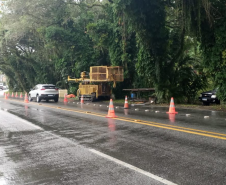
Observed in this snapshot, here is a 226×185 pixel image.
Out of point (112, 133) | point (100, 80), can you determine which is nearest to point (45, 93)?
point (100, 80)

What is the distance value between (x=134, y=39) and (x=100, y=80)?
511 centimetres

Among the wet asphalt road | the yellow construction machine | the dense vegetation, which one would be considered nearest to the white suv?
the yellow construction machine

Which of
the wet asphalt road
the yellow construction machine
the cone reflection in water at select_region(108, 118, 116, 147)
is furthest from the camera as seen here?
the yellow construction machine

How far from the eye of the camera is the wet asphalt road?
16.1 ft

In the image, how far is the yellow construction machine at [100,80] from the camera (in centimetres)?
2642

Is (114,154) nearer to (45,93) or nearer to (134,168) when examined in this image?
(134,168)

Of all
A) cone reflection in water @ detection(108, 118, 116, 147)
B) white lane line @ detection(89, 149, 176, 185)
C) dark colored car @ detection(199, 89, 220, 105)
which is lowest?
white lane line @ detection(89, 149, 176, 185)

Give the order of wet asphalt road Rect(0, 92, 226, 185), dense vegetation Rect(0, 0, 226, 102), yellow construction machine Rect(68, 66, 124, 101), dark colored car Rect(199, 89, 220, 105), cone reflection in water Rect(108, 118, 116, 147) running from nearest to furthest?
wet asphalt road Rect(0, 92, 226, 185) < cone reflection in water Rect(108, 118, 116, 147) < dense vegetation Rect(0, 0, 226, 102) < dark colored car Rect(199, 89, 220, 105) < yellow construction machine Rect(68, 66, 124, 101)

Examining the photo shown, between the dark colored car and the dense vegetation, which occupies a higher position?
the dense vegetation

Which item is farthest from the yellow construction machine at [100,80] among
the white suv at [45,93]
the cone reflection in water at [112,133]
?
the cone reflection in water at [112,133]

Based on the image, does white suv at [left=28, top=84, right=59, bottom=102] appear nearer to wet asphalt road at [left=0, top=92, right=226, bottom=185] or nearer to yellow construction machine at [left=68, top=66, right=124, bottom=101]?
yellow construction machine at [left=68, top=66, right=124, bottom=101]

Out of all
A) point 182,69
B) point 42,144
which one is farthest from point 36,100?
point 42,144

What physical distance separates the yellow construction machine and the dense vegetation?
95 cm

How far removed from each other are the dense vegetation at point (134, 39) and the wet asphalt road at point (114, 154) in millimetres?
8897
